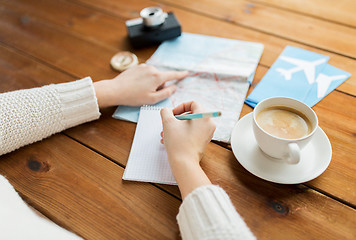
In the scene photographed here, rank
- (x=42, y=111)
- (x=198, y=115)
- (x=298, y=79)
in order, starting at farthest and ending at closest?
(x=298, y=79), (x=42, y=111), (x=198, y=115)

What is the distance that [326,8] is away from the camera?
104 cm

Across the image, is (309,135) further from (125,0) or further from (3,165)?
(125,0)

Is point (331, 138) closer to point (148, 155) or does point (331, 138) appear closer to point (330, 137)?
point (330, 137)

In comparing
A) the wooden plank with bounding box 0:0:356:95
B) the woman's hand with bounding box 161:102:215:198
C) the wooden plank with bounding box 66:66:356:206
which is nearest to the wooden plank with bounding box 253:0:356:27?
the wooden plank with bounding box 0:0:356:95

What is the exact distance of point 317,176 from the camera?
0.58 meters

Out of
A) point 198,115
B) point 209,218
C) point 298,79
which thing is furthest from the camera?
point 298,79

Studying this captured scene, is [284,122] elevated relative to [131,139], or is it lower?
elevated

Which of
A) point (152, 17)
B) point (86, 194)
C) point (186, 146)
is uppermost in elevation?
point (152, 17)

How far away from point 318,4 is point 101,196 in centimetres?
100

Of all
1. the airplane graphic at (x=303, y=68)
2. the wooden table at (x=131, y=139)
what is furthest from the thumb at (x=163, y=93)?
the airplane graphic at (x=303, y=68)

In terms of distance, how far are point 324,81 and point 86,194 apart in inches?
27.0

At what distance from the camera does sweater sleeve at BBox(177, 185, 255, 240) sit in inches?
18.7

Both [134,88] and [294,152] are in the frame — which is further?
[134,88]

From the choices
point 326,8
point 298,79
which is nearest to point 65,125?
point 298,79
